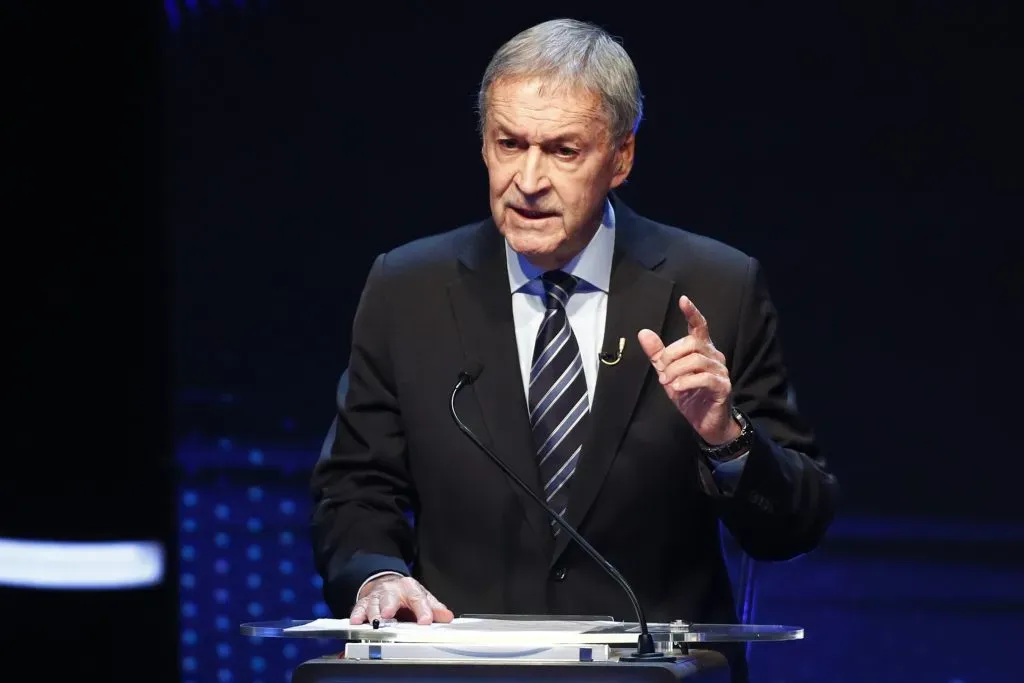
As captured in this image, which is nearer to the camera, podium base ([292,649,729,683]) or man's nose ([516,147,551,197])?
podium base ([292,649,729,683])

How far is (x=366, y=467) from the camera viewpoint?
2.52 m

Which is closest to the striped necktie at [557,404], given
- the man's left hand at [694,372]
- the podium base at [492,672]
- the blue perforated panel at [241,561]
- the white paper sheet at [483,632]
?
the man's left hand at [694,372]

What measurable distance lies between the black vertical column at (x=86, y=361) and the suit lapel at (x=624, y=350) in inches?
60.8

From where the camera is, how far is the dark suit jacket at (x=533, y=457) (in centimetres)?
237

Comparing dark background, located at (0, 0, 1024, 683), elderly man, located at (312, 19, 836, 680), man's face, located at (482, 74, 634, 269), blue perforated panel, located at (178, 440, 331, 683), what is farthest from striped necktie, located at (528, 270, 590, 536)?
blue perforated panel, located at (178, 440, 331, 683)

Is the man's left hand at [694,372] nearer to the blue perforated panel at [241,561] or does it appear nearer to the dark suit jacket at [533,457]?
the dark suit jacket at [533,457]

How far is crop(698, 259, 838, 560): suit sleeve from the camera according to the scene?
216 centimetres

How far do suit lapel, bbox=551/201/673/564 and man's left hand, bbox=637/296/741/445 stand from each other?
12.7 inches

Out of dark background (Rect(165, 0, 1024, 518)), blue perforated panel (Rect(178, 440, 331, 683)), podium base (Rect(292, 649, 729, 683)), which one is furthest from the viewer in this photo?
blue perforated panel (Rect(178, 440, 331, 683))

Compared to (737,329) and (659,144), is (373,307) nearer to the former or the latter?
(737,329)

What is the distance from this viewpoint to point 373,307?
261 centimetres

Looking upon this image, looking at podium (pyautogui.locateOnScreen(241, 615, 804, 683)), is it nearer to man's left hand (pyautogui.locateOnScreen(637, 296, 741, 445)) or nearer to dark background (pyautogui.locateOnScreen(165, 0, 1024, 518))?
man's left hand (pyautogui.locateOnScreen(637, 296, 741, 445))

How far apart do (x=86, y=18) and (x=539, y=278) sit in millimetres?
1734

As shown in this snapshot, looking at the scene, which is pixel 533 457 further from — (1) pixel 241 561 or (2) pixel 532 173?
(1) pixel 241 561
